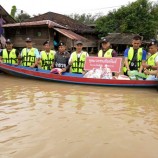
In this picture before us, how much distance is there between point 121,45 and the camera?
29.0 meters

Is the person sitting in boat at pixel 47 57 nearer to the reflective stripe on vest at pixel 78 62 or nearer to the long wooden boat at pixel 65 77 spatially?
the long wooden boat at pixel 65 77

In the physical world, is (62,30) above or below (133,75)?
above

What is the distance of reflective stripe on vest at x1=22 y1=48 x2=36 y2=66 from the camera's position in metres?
9.11

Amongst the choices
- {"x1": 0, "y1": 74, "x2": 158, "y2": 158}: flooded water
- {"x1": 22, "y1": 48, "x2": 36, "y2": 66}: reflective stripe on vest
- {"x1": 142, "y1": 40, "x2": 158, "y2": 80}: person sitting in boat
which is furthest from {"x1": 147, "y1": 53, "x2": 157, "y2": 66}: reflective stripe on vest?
{"x1": 22, "y1": 48, "x2": 36, "y2": 66}: reflective stripe on vest

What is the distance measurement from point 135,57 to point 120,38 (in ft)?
66.0

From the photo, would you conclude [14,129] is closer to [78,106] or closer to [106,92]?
[78,106]

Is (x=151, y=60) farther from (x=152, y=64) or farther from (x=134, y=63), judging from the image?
(x=134, y=63)

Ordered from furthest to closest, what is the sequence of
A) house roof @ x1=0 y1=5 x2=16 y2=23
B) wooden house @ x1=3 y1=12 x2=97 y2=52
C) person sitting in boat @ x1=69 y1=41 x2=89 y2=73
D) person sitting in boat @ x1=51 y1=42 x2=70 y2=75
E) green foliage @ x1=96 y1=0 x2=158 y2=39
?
1. green foliage @ x1=96 y1=0 x2=158 y2=39
2. wooden house @ x1=3 y1=12 x2=97 y2=52
3. house roof @ x1=0 y1=5 x2=16 y2=23
4. person sitting in boat @ x1=51 y1=42 x2=70 y2=75
5. person sitting in boat @ x1=69 y1=41 x2=89 y2=73

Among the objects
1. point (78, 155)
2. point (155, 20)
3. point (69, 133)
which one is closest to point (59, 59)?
point (69, 133)

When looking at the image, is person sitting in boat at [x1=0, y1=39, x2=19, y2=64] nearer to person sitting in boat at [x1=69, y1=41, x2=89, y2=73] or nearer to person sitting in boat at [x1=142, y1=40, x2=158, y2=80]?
person sitting in boat at [x1=69, y1=41, x2=89, y2=73]

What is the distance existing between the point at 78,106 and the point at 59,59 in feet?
10.5

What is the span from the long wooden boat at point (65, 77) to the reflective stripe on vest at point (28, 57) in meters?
0.25

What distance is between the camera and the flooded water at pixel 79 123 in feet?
10.7

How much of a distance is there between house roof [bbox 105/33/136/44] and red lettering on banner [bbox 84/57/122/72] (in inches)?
750
